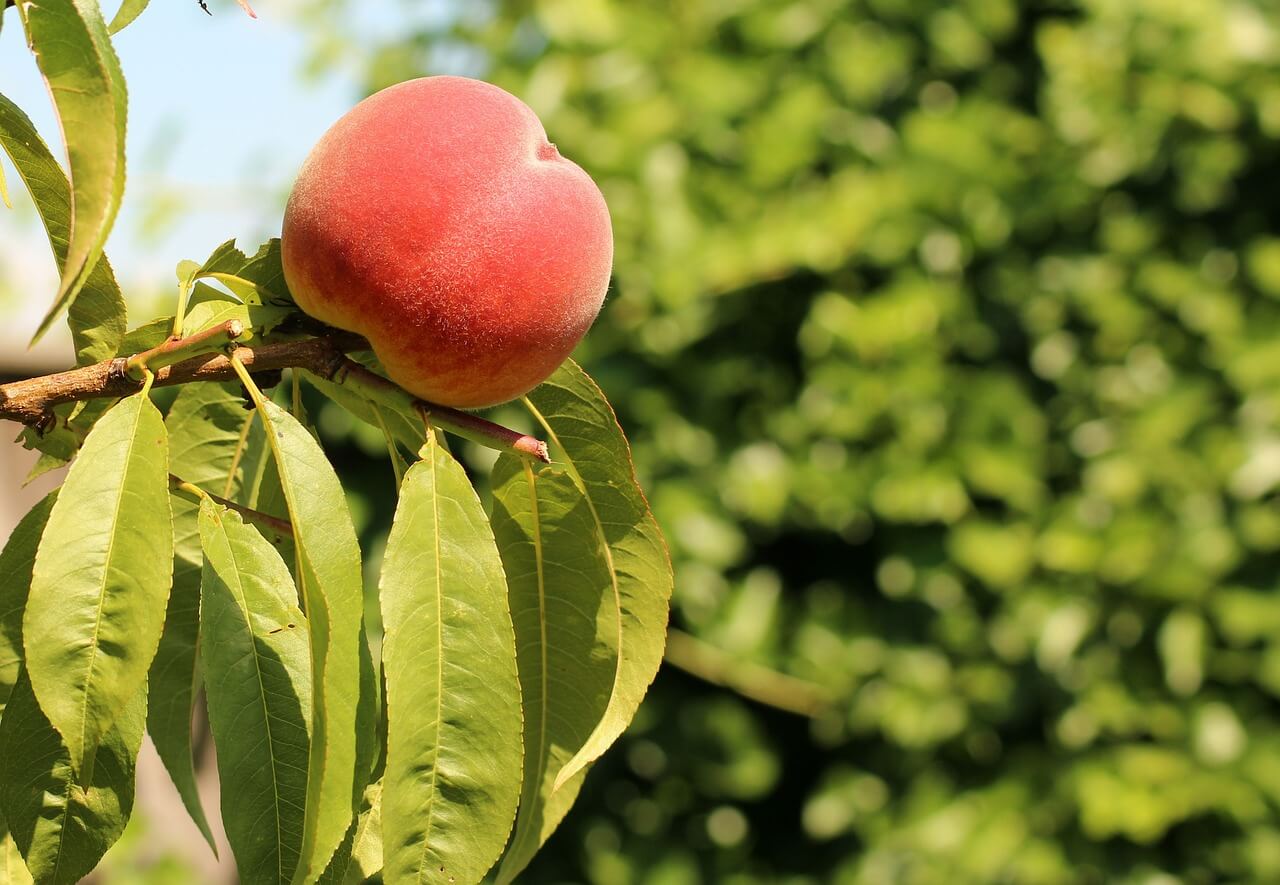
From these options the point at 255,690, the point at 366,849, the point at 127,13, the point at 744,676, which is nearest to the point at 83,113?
the point at 127,13

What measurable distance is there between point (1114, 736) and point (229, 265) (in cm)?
154

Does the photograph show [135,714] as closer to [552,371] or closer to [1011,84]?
[552,371]

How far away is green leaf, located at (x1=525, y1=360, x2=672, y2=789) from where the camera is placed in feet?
1.97

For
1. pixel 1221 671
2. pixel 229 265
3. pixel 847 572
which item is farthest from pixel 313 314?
pixel 1221 671

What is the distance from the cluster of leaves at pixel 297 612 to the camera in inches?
18.5

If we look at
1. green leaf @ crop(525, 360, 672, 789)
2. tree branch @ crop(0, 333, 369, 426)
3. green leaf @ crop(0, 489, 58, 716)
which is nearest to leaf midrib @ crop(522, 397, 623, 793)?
green leaf @ crop(525, 360, 672, 789)

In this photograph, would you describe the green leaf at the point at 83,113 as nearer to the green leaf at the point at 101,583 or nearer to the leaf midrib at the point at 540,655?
the green leaf at the point at 101,583

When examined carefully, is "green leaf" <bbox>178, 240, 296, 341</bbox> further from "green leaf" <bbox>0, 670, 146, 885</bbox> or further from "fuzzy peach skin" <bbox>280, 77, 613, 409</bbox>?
"green leaf" <bbox>0, 670, 146, 885</bbox>

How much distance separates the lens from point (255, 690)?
1.71ft

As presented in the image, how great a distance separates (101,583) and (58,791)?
0.33 ft

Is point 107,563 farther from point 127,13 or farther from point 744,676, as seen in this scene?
point 744,676

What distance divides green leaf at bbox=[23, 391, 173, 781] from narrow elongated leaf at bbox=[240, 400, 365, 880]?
5cm

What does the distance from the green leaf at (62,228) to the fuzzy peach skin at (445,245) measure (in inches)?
3.1

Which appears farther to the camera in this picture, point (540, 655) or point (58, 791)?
point (540, 655)
